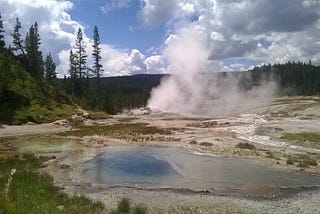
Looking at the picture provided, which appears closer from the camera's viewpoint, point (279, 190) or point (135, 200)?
point (135, 200)

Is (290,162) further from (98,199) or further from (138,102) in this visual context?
(138,102)

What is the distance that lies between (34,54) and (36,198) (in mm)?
94306

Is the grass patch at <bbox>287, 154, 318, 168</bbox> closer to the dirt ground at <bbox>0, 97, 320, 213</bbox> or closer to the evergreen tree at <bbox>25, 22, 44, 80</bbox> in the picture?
the dirt ground at <bbox>0, 97, 320, 213</bbox>

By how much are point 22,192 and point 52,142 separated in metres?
31.3

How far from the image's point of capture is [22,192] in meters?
18.0

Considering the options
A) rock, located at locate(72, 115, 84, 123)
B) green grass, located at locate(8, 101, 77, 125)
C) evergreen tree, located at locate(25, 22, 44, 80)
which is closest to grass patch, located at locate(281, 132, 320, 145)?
rock, located at locate(72, 115, 84, 123)

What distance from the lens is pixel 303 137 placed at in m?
52.9

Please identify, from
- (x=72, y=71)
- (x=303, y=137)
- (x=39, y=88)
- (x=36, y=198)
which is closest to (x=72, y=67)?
(x=72, y=71)

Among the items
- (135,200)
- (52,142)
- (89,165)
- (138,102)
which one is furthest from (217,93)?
(135,200)

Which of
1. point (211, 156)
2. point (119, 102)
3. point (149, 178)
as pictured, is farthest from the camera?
point (119, 102)

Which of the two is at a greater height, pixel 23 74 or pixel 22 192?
pixel 23 74

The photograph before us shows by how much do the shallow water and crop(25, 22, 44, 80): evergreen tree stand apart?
68682mm

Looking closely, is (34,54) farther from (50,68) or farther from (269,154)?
(269,154)

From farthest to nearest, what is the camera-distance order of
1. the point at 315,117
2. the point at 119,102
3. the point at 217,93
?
the point at 217,93 < the point at 119,102 < the point at 315,117
